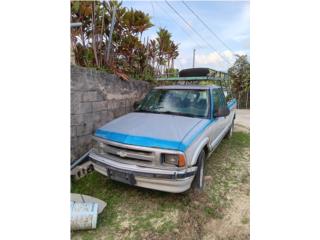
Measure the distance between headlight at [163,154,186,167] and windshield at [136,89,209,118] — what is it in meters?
0.99

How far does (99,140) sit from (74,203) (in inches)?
30.6

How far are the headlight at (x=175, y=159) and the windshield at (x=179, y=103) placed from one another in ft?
3.25

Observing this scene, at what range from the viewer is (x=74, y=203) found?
2049mm

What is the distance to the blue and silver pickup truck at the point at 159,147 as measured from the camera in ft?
6.81

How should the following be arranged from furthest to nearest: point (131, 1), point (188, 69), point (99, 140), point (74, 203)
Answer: point (188, 69)
point (131, 1)
point (99, 140)
point (74, 203)

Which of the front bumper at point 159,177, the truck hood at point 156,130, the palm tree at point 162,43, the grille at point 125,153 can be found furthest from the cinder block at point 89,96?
the palm tree at point 162,43

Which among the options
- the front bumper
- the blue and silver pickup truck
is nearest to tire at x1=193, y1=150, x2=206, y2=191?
the blue and silver pickup truck

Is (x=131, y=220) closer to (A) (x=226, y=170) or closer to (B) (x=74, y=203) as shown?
(B) (x=74, y=203)

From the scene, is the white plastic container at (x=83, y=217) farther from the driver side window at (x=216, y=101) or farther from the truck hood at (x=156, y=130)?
the driver side window at (x=216, y=101)

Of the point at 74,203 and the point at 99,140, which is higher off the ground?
the point at 99,140

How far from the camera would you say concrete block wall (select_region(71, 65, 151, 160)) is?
2863 mm

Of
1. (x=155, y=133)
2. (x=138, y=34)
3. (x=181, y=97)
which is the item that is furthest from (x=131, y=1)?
(x=155, y=133)

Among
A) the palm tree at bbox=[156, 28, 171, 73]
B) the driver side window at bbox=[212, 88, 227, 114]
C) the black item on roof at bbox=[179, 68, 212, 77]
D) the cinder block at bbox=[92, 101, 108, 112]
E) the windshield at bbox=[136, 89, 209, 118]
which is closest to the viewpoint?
the windshield at bbox=[136, 89, 209, 118]

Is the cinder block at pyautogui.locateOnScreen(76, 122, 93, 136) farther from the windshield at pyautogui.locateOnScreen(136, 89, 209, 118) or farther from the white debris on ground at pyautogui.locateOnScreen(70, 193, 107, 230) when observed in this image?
the white debris on ground at pyautogui.locateOnScreen(70, 193, 107, 230)
